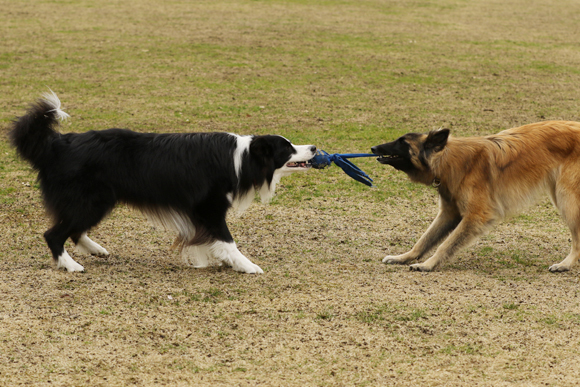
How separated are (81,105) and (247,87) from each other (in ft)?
10.9

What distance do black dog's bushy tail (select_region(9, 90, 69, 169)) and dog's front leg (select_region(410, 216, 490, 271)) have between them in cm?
325

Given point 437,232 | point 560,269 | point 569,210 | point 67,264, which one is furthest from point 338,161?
point 67,264

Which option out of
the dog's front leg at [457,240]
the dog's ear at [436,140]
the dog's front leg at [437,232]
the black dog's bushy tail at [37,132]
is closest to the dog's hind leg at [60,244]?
the black dog's bushy tail at [37,132]

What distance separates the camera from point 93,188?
5512mm

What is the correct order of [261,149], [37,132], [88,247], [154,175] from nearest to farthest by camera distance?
[37,132], [154,175], [261,149], [88,247]

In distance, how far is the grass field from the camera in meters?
4.18

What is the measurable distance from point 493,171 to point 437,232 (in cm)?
76

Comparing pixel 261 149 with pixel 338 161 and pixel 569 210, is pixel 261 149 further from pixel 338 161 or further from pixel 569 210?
pixel 569 210

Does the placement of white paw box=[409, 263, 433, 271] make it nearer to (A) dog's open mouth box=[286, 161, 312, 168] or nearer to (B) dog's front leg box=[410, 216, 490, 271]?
(B) dog's front leg box=[410, 216, 490, 271]

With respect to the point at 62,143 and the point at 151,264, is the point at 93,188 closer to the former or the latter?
the point at 62,143

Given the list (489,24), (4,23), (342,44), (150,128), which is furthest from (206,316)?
(489,24)

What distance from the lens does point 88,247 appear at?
238 inches

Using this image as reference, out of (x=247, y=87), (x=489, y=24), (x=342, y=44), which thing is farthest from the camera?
(x=489, y=24)

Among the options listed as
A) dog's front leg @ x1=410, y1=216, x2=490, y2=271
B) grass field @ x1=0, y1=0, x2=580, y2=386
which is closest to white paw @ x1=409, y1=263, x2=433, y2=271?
dog's front leg @ x1=410, y1=216, x2=490, y2=271
